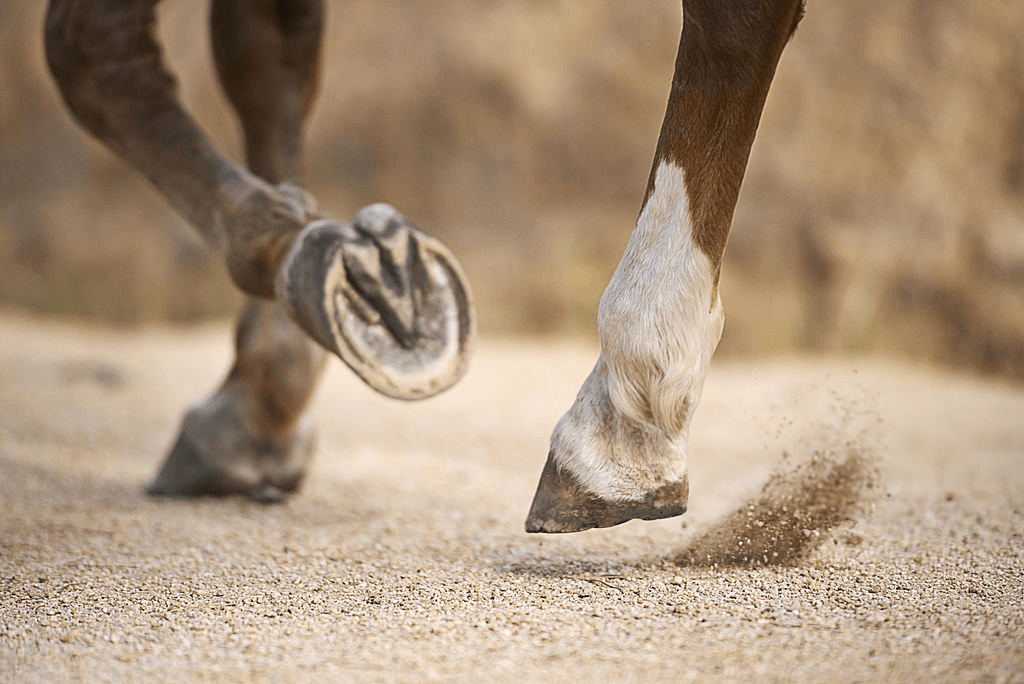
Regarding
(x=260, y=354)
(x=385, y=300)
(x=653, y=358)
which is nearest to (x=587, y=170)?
(x=260, y=354)

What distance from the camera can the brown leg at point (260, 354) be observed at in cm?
209

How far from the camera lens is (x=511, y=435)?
294 cm

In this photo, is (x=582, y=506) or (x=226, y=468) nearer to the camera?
(x=582, y=506)

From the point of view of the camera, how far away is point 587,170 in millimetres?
4480

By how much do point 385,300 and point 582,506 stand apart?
388 mm

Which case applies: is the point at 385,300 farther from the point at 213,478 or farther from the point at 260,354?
the point at 213,478

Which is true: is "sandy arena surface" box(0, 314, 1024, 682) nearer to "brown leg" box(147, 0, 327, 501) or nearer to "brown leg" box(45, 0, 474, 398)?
"brown leg" box(147, 0, 327, 501)

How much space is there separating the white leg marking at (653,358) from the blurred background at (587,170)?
2938 mm

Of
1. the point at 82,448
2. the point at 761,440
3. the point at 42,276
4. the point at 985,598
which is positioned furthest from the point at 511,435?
the point at 42,276

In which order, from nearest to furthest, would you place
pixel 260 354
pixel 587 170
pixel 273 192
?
1. pixel 273 192
2. pixel 260 354
3. pixel 587 170

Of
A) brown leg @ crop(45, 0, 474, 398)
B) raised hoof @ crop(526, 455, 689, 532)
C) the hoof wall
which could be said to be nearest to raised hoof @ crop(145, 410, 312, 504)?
the hoof wall

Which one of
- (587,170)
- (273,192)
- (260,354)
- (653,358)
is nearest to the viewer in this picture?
(653,358)

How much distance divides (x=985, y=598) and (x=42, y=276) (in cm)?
452

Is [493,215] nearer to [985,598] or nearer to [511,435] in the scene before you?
[511,435]
